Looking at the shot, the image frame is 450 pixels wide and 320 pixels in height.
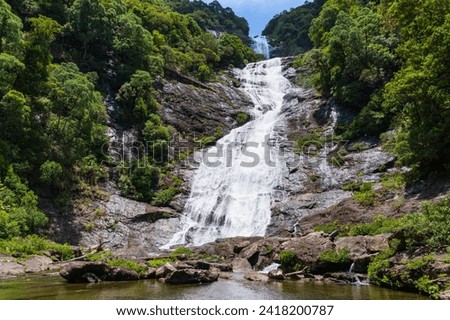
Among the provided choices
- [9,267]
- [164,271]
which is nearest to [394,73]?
[164,271]

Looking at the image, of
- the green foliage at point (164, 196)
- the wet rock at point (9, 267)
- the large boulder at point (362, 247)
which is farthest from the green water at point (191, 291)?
the green foliage at point (164, 196)

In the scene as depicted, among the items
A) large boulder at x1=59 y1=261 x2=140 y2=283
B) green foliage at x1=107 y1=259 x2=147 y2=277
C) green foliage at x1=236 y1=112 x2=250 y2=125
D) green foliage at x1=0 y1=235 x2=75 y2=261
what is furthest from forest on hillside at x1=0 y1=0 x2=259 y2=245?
large boulder at x1=59 y1=261 x2=140 y2=283

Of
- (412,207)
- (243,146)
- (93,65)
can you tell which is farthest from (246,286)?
(93,65)

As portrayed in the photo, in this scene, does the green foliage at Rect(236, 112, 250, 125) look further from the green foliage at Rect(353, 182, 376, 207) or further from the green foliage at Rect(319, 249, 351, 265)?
the green foliage at Rect(319, 249, 351, 265)

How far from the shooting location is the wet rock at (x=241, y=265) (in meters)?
19.7

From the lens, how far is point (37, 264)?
20625mm

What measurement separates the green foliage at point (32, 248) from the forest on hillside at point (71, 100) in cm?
74

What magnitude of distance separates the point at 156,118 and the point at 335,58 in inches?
704

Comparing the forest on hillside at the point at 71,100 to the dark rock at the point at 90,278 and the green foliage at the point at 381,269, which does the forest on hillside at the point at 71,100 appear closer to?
the dark rock at the point at 90,278

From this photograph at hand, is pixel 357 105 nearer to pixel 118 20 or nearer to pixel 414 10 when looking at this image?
pixel 414 10

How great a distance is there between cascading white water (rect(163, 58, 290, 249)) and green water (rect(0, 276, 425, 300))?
13.1 meters

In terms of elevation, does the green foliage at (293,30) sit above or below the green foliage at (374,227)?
above

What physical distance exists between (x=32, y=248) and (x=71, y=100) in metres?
12.1

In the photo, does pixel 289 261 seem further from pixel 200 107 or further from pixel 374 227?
pixel 200 107
